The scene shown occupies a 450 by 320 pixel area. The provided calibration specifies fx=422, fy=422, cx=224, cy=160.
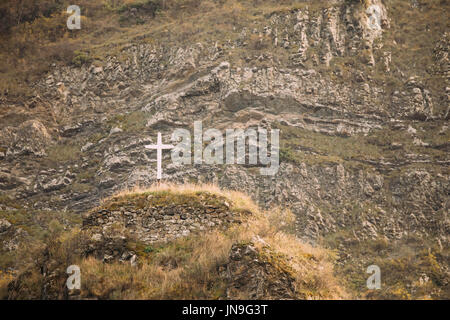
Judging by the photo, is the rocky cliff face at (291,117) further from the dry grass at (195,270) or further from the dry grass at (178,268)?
the dry grass at (178,268)

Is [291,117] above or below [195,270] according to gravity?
above

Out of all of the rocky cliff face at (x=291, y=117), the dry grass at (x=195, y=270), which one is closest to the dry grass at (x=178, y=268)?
the dry grass at (x=195, y=270)

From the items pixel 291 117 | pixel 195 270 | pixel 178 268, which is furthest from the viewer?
pixel 291 117

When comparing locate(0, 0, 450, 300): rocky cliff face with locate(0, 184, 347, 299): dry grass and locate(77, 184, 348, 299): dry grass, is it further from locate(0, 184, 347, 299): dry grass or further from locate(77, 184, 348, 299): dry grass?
locate(0, 184, 347, 299): dry grass

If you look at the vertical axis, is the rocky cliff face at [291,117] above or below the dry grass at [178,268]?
above

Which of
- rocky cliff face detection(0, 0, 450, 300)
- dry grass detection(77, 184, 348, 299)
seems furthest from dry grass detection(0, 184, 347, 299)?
rocky cliff face detection(0, 0, 450, 300)

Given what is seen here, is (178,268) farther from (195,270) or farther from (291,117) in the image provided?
(291,117)

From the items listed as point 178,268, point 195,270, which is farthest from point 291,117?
point 195,270
